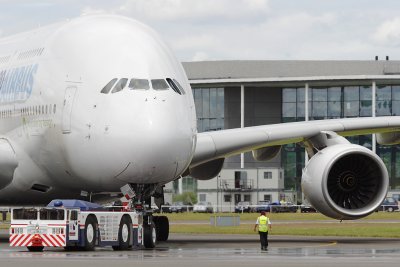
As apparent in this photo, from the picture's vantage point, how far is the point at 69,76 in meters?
30.6

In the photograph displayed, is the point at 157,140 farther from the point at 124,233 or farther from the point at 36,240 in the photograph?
the point at 36,240

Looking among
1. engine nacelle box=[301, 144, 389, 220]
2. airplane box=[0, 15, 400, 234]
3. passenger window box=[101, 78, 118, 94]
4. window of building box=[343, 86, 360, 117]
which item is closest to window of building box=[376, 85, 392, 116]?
window of building box=[343, 86, 360, 117]

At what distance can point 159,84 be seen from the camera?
29.5m

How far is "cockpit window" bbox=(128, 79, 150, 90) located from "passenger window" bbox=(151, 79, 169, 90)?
0.52ft

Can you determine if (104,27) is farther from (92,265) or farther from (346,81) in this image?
(346,81)

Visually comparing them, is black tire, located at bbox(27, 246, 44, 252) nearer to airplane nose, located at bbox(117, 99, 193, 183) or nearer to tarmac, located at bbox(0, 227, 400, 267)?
tarmac, located at bbox(0, 227, 400, 267)

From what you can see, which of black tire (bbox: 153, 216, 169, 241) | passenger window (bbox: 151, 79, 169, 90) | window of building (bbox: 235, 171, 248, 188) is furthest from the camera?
window of building (bbox: 235, 171, 248, 188)

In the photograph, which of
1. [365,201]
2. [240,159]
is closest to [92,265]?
[365,201]

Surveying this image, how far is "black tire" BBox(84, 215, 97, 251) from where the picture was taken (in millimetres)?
29797

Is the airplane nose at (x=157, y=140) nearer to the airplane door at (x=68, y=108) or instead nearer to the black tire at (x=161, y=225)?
the airplane door at (x=68, y=108)

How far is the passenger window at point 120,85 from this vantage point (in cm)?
2931

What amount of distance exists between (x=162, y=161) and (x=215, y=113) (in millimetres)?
93900

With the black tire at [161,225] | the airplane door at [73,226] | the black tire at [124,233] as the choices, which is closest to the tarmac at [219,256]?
the black tire at [124,233]

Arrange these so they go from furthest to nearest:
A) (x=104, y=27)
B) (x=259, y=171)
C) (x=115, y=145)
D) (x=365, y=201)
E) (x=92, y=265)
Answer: (x=259, y=171), (x=365, y=201), (x=104, y=27), (x=115, y=145), (x=92, y=265)
